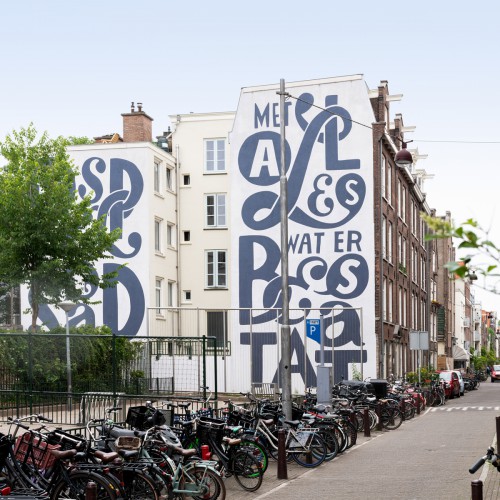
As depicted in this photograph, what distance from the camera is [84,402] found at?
18438mm

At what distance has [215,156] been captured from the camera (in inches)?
1859

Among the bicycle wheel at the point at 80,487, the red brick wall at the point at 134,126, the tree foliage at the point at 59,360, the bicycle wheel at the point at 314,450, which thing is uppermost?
the red brick wall at the point at 134,126

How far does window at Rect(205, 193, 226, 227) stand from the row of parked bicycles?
101 ft

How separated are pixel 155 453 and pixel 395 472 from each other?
474cm

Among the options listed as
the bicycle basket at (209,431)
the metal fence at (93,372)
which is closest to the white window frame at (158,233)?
the metal fence at (93,372)

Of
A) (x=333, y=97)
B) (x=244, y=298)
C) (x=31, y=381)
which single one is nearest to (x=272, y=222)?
(x=244, y=298)

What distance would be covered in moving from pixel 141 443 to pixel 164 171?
35.0m

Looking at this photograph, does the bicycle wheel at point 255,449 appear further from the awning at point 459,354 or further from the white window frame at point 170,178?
the awning at point 459,354

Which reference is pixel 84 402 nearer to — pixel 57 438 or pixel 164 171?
pixel 57 438

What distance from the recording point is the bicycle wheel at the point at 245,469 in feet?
42.6

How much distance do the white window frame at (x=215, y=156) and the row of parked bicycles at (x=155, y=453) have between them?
103 ft

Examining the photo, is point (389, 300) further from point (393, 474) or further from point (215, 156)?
point (393, 474)

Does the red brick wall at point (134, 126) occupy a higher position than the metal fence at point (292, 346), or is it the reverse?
the red brick wall at point (134, 126)

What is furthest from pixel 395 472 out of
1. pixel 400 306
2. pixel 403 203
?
pixel 403 203
